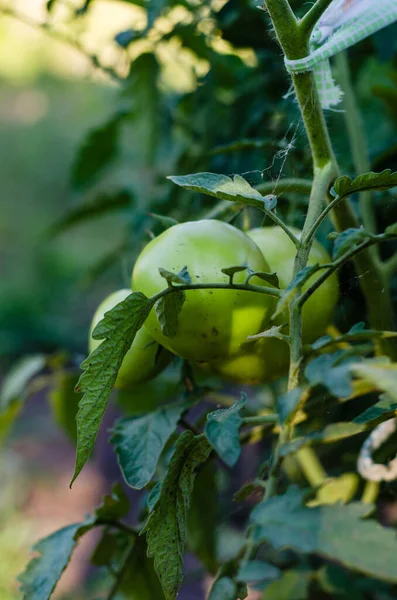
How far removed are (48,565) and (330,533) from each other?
0.26 metres

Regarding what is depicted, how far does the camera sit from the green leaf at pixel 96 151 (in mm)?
907

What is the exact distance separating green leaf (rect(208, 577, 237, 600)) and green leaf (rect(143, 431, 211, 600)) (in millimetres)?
35

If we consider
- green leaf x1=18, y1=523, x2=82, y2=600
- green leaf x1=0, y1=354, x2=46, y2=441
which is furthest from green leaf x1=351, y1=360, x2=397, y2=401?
green leaf x1=0, y1=354, x2=46, y2=441

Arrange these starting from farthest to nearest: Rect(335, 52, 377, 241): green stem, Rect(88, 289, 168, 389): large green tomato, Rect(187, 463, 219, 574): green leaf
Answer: Rect(187, 463, 219, 574): green leaf
Rect(335, 52, 377, 241): green stem
Rect(88, 289, 168, 389): large green tomato

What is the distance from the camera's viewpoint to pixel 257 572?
263mm

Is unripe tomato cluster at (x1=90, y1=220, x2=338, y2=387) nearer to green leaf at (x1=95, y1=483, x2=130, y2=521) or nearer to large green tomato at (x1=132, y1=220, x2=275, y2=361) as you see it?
large green tomato at (x1=132, y1=220, x2=275, y2=361)

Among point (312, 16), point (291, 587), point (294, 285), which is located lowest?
point (291, 587)

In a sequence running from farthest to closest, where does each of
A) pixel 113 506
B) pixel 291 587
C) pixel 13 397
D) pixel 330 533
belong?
pixel 13 397
pixel 291 587
pixel 113 506
pixel 330 533

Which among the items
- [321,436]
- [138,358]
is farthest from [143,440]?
[321,436]

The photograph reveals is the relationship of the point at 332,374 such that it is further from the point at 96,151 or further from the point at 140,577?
the point at 96,151

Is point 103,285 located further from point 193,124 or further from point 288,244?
point 288,244

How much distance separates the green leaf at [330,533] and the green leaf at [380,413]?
0.08m

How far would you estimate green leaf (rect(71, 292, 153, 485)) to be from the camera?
1.15 ft

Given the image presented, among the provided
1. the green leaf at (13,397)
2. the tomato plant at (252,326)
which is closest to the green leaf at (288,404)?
the tomato plant at (252,326)
